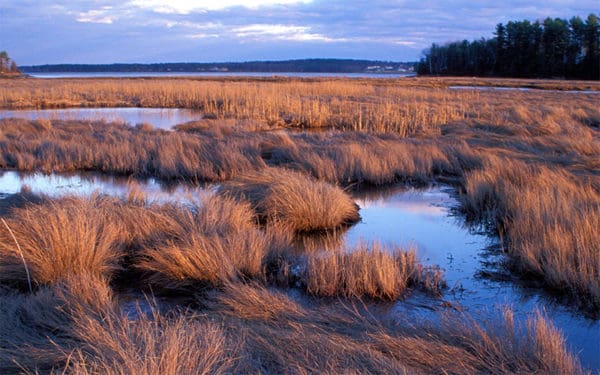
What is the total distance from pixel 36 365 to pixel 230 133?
12.6 m

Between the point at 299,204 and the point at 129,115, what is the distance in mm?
17160

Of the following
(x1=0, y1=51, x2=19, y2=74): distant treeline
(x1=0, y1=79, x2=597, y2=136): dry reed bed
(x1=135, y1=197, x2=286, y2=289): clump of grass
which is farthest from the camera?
(x1=0, y1=51, x2=19, y2=74): distant treeline

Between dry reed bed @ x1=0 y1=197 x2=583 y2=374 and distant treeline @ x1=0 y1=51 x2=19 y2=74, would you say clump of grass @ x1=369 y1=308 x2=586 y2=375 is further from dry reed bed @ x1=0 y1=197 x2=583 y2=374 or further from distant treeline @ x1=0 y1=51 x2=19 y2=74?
distant treeline @ x1=0 y1=51 x2=19 y2=74

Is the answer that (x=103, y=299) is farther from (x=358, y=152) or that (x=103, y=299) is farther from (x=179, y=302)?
(x=358, y=152)

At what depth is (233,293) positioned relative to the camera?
15.6 ft

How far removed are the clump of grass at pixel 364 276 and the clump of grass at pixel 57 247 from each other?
2.11 metres

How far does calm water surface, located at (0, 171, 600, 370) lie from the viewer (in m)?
4.84

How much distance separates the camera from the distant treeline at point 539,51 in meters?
60.9

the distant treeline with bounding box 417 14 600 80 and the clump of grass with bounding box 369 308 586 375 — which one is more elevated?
the distant treeline with bounding box 417 14 600 80

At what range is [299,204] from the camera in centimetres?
768

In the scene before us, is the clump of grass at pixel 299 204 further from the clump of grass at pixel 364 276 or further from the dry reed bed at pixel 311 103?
the dry reed bed at pixel 311 103

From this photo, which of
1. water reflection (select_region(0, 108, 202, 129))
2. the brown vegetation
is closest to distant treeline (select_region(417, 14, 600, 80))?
water reflection (select_region(0, 108, 202, 129))

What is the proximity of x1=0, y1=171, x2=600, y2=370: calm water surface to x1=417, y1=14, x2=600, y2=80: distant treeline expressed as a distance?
5805 centimetres

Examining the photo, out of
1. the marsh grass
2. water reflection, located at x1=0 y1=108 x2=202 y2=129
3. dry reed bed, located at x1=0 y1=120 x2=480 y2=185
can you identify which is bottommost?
the marsh grass
